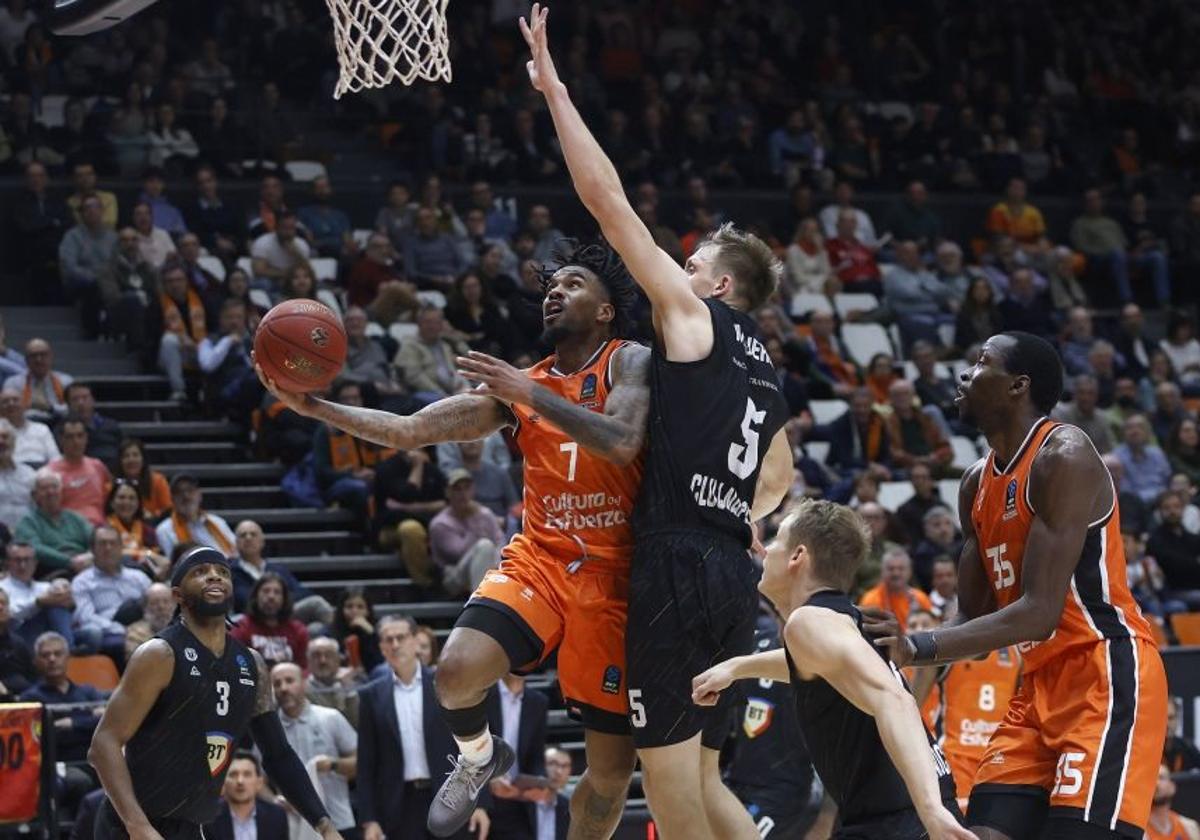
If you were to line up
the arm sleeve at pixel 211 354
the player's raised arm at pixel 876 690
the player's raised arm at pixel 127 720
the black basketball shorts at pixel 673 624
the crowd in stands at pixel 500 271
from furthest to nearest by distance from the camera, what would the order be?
1. the arm sleeve at pixel 211 354
2. the crowd in stands at pixel 500 271
3. the player's raised arm at pixel 127 720
4. the black basketball shorts at pixel 673 624
5. the player's raised arm at pixel 876 690

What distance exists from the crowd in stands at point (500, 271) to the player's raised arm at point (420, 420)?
383 centimetres

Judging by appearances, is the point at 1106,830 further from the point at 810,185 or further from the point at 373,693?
the point at 810,185

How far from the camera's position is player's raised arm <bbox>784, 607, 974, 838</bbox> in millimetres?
5129

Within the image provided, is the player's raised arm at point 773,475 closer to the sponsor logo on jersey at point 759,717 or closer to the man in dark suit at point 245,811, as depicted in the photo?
the sponsor logo on jersey at point 759,717

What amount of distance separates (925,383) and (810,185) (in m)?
3.55

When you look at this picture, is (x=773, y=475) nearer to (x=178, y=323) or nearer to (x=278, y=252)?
(x=178, y=323)

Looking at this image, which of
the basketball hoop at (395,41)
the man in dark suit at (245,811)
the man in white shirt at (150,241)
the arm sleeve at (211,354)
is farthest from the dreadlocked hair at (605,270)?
the man in white shirt at (150,241)

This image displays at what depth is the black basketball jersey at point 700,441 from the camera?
637cm

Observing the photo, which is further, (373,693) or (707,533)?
(373,693)

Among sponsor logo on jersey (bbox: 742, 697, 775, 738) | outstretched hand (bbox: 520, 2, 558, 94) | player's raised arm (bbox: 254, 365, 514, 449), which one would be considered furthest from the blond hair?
sponsor logo on jersey (bbox: 742, 697, 775, 738)

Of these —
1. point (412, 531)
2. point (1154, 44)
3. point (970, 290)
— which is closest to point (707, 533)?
point (412, 531)

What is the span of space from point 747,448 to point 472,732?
1319 mm

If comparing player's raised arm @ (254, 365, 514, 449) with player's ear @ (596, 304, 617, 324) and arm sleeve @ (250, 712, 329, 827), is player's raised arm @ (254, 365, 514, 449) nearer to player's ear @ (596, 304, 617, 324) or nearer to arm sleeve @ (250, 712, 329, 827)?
player's ear @ (596, 304, 617, 324)

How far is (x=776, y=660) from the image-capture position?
6.05 meters
